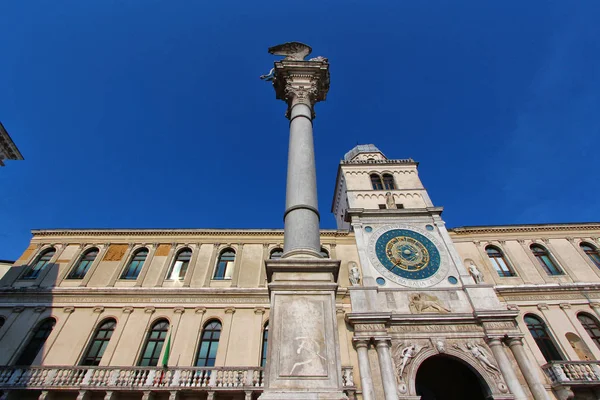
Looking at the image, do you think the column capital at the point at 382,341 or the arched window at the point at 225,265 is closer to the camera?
the column capital at the point at 382,341

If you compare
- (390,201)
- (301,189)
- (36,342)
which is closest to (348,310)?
(390,201)

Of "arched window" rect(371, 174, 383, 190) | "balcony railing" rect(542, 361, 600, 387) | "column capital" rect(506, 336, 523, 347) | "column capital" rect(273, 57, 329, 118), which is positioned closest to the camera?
"column capital" rect(273, 57, 329, 118)

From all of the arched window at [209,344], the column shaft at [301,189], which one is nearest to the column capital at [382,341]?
the arched window at [209,344]

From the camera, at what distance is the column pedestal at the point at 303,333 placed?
4715 millimetres

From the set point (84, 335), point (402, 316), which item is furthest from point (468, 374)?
point (84, 335)

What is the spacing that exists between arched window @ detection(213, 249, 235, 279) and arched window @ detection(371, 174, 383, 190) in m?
11.4

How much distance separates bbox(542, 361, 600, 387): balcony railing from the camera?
13078 millimetres

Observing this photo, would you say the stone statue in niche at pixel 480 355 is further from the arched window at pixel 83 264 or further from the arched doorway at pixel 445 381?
the arched window at pixel 83 264

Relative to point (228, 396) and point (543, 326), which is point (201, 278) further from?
point (543, 326)

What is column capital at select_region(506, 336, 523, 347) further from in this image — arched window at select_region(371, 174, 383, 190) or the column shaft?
the column shaft

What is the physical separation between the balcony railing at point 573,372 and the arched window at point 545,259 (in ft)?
18.8

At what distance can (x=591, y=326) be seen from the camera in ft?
52.8

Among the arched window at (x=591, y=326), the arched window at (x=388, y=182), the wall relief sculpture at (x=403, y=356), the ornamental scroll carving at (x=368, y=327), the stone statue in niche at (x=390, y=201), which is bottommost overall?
the wall relief sculpture at (x=403, y=356)

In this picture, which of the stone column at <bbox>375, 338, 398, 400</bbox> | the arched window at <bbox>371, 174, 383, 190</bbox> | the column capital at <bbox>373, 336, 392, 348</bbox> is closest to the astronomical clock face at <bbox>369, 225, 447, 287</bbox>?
the column capital at <bbox>373, 336, 392, 348</bbox>
